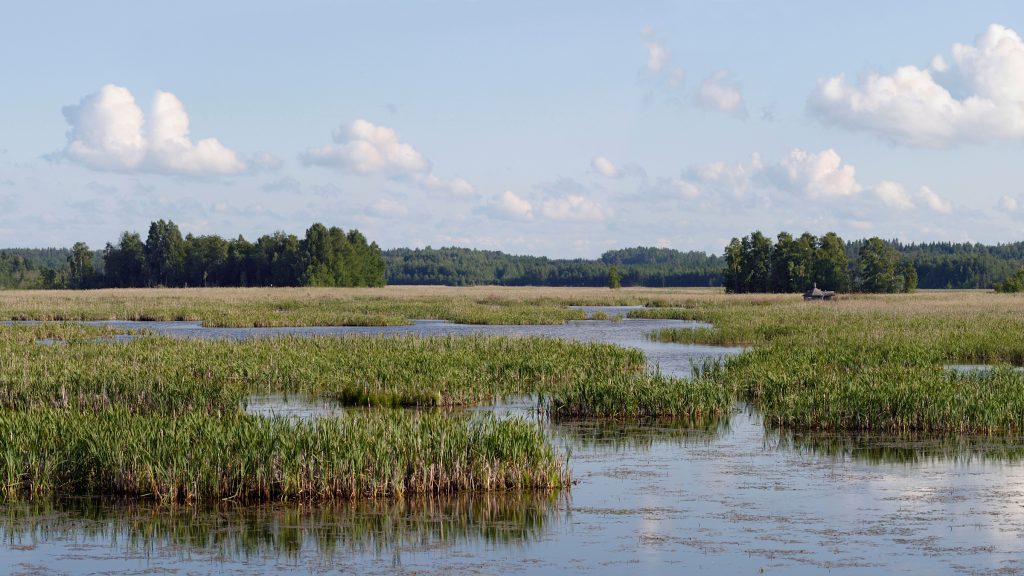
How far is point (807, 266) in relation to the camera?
343 ft

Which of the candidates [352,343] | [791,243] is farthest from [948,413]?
[791,243]

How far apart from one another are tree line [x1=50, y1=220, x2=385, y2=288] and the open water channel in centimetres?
11495

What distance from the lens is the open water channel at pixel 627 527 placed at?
11.9 metres

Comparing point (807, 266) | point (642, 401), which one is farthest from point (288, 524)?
point (807, 266)

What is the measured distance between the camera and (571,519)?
554 inches

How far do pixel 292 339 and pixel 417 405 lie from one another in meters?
14.1

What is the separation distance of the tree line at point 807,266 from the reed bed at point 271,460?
90.5 meters

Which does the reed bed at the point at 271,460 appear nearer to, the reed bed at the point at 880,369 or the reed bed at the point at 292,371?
the reed bed at the point at 292,371

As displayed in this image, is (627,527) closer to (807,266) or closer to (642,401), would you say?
(642,401)

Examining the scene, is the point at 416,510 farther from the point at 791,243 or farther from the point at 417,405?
the point at 791,243

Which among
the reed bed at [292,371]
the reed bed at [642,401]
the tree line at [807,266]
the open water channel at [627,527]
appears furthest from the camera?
the tree line at [807,266]

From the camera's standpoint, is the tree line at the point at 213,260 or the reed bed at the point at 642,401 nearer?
the reed bed at the point at 642,401

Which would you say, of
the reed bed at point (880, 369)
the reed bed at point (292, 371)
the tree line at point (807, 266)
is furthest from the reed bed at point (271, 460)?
the tree line at point (807, 266)

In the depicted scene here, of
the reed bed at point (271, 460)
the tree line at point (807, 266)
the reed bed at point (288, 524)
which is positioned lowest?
the reed bed at point (288, 524)
